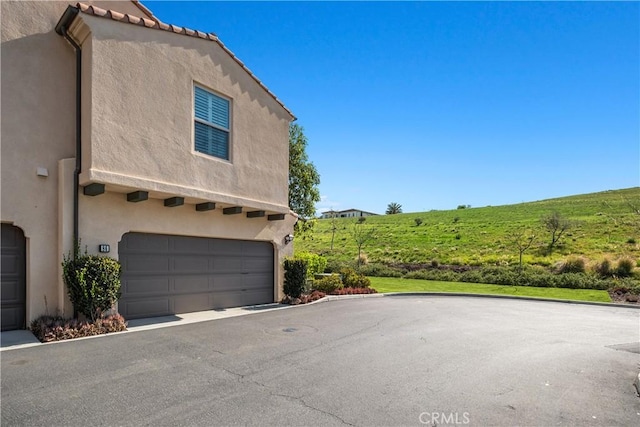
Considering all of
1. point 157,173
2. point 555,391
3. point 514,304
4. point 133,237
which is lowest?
point 514,304

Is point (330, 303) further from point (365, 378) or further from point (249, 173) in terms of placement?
point (365, 378)

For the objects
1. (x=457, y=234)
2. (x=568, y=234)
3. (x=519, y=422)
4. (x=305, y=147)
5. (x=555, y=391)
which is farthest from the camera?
(x=457, y=234)

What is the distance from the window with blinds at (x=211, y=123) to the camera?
1059 centimetres

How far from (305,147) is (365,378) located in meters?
17.6

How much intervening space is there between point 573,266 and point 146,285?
24396mm

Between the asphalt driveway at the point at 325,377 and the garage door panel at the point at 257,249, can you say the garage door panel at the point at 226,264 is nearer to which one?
the garage door panel at the point at 257,249

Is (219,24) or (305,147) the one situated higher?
(219,24)

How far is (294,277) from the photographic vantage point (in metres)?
13.5

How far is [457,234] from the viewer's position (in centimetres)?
3875

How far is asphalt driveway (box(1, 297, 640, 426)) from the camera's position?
421 centimetres

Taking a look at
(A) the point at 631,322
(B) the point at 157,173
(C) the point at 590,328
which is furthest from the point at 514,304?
(B) the point at 157,173

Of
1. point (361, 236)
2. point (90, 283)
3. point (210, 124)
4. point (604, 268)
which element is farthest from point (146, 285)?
point (361, 236)

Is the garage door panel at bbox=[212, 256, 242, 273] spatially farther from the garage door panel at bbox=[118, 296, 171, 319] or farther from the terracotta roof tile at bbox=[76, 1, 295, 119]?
the terracotta roof tile at bbox=[76, 1, 295, 119]

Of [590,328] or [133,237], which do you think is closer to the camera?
[133,237]
